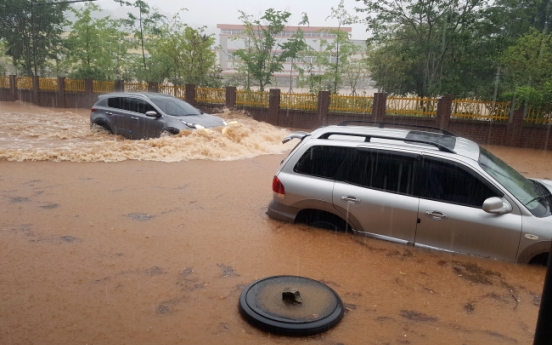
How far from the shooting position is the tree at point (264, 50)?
22.5 meters

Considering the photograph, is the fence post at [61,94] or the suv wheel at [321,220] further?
the fence post at [61,94]

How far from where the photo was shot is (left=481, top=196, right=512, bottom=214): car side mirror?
4277 millimetres

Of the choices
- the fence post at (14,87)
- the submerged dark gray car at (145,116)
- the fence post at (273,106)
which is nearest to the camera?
the submerged dark gray car at (145,116)

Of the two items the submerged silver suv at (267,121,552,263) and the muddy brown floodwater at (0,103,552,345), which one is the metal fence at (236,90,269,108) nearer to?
the muddy brown floodwater at (0,103,552,345)

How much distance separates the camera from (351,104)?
1786 cm

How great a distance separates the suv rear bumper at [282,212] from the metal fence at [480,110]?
41.5 ft

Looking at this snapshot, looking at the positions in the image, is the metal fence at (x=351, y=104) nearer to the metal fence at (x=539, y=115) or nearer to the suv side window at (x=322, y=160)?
the metal fence at (x=539, y=115)

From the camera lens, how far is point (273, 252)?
513 centimetres

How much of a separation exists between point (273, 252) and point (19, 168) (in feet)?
24.1

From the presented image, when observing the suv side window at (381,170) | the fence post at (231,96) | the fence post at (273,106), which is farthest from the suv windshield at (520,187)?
the fence post at (231,96)

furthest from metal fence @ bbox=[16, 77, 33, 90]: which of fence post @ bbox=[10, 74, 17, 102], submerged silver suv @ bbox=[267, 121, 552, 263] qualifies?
submerged silver suv @ bbox=[267, 121, 552, 263]

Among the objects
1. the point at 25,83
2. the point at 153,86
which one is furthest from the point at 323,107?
the point at 25,83

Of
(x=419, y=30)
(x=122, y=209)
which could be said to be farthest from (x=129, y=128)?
(x=419, y=30)

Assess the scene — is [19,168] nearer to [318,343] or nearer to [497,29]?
[318,343]
